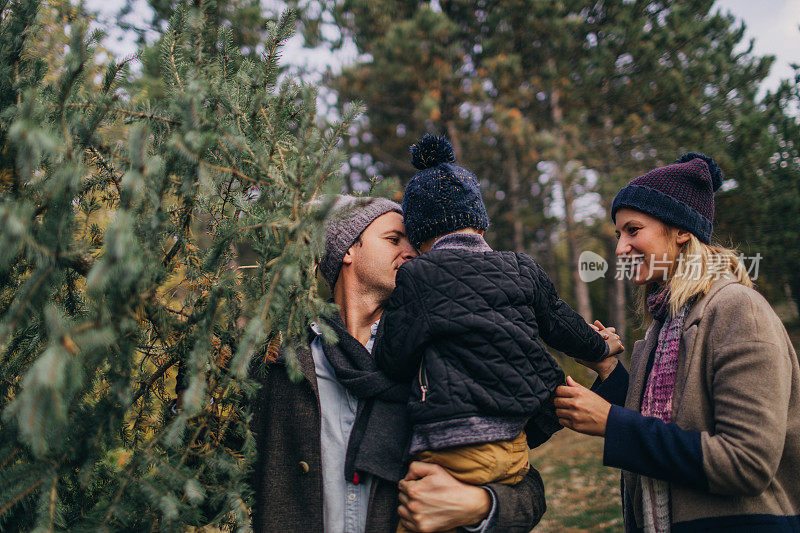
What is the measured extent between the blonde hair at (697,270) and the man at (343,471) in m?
0.87

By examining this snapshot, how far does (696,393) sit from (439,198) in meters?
1.11

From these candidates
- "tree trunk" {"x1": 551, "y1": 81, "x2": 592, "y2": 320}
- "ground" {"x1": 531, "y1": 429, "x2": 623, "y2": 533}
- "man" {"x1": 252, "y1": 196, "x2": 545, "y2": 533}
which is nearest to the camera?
"man" {"x1": 252, "y1": 196, "x2": 545, "y2": 533}

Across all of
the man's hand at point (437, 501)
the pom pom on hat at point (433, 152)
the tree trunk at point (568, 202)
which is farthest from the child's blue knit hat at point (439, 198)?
the tree trunk at point (568, 202)

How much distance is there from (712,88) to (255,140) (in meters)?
12.4

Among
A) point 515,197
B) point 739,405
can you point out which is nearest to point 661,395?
point 739,405

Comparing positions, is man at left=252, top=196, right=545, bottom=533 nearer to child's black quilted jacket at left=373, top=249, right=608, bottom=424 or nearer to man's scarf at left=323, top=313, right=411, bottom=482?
man's scarf at left=323, top=313, right=411, bottom=482

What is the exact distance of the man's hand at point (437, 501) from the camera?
1.62 metres

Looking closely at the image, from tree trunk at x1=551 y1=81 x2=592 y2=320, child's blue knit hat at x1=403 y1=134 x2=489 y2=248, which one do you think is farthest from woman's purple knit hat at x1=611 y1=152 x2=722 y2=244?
tree trunk at x1=551 y1=81 x2=592 y2=320

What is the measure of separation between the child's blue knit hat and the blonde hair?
2.44 ft

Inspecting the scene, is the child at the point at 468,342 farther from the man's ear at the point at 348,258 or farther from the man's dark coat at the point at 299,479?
the man's ear at the point at 348,258

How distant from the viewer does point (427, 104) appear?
10.2 m

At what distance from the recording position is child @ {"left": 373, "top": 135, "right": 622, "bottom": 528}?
1685 mm

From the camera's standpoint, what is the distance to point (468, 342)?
174cm

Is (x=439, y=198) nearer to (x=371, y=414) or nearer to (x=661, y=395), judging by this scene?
(x=371, y=414)
